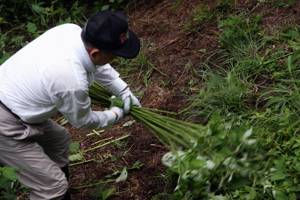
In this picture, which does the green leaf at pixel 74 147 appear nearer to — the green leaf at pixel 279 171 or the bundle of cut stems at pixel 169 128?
the bundle of cut stems at pixel 169 128

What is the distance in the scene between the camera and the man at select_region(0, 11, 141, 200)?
1947 millimetres

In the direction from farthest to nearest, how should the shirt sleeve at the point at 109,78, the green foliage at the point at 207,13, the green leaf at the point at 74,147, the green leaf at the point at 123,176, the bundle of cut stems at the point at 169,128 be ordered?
the green foliage at the point at 207,13 < the green leaf at the point at 74,147 < the green leaf at the point at 123,176 < the shirt sleeve at the point at 109,78 < the bundle of cut stems at the point at 169,128

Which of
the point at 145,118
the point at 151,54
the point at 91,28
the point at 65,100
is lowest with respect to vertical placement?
the point at 151,54

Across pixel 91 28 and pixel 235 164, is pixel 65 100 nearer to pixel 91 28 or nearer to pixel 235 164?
pixel 91 28

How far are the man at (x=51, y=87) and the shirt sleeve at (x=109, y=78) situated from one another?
0.29 metres

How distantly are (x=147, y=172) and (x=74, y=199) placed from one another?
70 cm

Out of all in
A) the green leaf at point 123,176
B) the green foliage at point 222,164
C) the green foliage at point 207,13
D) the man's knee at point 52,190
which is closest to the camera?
the green foliage at point 222,164

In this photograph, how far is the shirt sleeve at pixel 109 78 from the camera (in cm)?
256

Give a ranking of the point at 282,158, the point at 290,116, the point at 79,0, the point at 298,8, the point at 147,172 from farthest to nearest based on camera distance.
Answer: the point at 79,0 < the point at 298,8 < the point at 147,172 < the point at 290,116 < the point at 282,158

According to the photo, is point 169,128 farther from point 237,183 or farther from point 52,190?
point 52,190

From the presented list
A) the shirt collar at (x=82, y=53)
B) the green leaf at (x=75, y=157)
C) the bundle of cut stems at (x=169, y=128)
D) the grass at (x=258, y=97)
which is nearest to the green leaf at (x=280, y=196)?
the grass at (x=258, y=97)

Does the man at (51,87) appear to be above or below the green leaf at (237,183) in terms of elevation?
above

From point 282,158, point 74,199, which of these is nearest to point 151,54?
point 74,199

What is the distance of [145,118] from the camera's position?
2570 mm
